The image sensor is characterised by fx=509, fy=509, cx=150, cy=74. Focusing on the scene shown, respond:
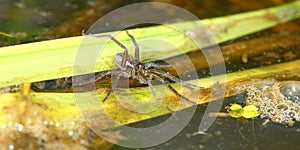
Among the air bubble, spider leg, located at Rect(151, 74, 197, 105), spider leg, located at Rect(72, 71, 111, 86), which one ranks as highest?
spider leg, located at Rect(72, 71, 111, 86)

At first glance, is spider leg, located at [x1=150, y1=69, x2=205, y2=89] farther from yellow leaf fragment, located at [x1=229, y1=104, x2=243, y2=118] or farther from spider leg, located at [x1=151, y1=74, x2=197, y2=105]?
yellow leaf fragment, located at [x1=229, y1=104, x2=243, y2=118]

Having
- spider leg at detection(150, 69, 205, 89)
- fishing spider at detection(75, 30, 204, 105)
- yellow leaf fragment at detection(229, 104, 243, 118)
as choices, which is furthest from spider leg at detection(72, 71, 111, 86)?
yellow leaf fragment at detection(229, 104, 243, 118)

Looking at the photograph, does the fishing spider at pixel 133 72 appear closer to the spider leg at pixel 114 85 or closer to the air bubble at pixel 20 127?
the spider leg at pixel 114 85

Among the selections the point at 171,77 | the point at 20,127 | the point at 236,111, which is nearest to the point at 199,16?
the point at 171,77

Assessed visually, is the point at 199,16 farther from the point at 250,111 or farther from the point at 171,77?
the point at 250,111

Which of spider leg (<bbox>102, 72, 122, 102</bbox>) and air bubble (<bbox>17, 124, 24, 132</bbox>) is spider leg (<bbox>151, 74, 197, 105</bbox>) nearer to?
spider leg (<bbox>102, 72, 122, 102</bbox>)

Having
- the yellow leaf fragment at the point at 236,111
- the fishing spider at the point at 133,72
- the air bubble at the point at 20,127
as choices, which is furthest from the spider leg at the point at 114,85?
the yellow leaf fragment at the point at 236,111

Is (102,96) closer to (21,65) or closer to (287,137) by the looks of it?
(21,65)

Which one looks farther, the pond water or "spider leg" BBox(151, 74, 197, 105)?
"spider leg" BBox(151, 74, 197, 105)

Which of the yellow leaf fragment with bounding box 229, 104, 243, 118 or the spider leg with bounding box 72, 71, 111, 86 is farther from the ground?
the spider leg with bounding box 72, 71, 111, 86
